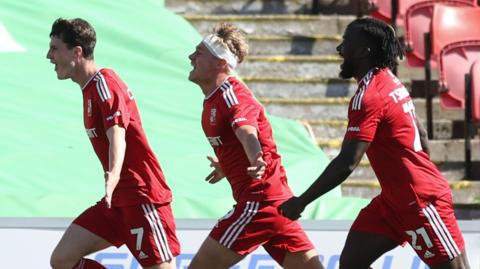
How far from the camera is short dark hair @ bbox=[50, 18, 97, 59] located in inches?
302

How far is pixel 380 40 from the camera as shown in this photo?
6992 mm

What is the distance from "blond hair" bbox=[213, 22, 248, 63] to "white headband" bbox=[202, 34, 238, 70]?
28mm

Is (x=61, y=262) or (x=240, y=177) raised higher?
(x=240, y=177)

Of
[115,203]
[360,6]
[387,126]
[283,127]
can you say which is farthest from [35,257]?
[360,6]

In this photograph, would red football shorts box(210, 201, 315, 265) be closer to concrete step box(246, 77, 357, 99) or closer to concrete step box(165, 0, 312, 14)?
concrete step box(246, 77, 357, 99)

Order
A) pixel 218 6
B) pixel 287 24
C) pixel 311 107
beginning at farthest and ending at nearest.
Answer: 1. pixel 218 6
2. pixel 287 24
3. pixel 311 107

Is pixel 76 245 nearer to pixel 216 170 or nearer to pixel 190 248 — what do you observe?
pixel 216 170

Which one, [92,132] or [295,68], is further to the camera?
[295,68]

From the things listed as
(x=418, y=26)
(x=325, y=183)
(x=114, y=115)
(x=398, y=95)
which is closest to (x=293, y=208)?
(x=325, y=183)

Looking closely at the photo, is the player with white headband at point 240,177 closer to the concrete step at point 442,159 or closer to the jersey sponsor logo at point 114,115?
the jersey sponsor logo at point 114,115

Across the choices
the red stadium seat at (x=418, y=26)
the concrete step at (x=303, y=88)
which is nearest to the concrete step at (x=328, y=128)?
the concrete step at (x=303, y=88)

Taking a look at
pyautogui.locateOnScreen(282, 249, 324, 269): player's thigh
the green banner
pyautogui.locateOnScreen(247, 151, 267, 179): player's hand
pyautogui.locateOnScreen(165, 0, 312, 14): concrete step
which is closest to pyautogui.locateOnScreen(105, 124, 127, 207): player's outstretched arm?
pyautogui.locateOnScreen(247, 151, 267, 179): player's hand

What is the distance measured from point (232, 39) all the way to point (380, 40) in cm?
102

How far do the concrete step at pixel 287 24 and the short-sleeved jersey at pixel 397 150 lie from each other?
6751mm
